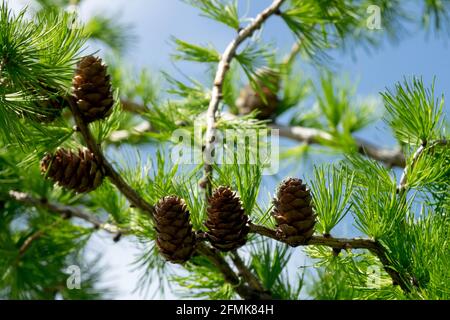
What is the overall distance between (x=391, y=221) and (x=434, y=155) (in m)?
0.10

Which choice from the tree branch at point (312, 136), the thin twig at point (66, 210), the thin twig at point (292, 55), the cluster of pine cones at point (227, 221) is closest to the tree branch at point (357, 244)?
the cluster of pine cones at point (227, 221)


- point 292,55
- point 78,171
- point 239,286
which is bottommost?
point 239,286

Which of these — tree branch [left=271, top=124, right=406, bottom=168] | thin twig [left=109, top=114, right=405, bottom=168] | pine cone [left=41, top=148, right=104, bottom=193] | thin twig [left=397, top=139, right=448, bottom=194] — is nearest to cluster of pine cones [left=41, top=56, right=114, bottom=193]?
pine cone [left=41, top=148, right=104, bottom=193]

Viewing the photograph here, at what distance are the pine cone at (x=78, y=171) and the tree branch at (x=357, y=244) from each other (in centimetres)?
18

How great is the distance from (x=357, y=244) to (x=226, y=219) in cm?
13

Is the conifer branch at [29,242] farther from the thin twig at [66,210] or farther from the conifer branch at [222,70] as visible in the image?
the conifer branch at [222,70]

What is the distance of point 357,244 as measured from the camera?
721mm

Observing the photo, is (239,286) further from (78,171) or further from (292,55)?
(292,55)

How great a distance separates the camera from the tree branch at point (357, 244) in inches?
27.5

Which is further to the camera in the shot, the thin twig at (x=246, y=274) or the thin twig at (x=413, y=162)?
the thin twig at (x=246, y=274)

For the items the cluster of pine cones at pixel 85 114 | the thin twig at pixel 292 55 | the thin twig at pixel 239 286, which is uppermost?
the thin twig at pixel 292 55

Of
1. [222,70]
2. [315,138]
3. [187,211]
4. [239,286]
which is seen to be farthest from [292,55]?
[187,211]
